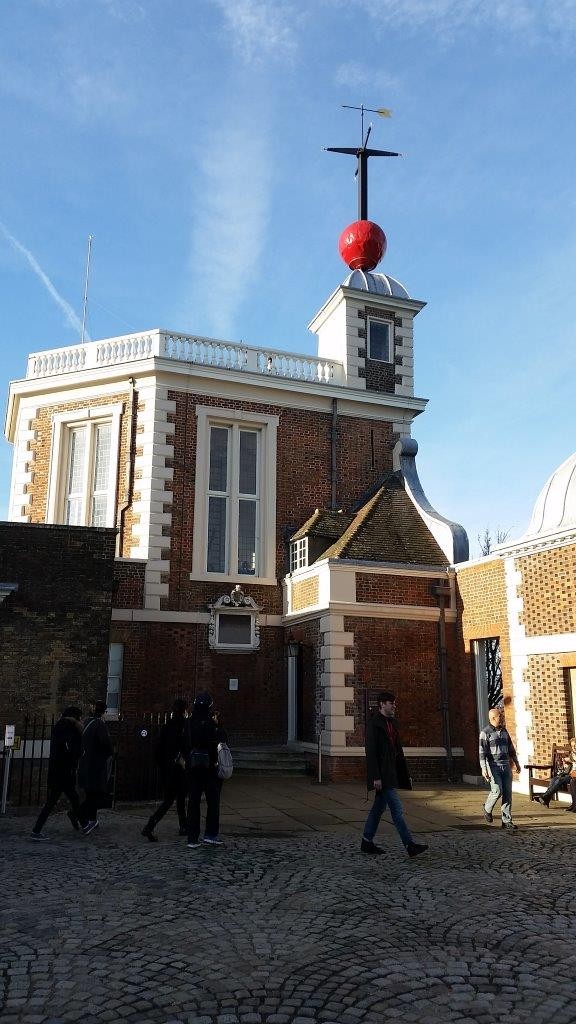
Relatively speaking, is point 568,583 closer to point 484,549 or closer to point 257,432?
point 257,432

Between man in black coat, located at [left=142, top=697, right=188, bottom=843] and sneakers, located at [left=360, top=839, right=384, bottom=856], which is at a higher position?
man in black coat, located at [left=142, top=697, right=188, bottom=843]

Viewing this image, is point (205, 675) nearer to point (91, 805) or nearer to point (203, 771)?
point (91, 805)

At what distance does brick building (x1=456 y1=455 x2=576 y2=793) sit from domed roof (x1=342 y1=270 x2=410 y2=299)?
365 inches

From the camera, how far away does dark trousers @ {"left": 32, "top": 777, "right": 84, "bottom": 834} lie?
9.35 m

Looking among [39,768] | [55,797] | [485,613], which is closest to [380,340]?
[485,613]

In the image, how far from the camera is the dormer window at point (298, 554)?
1828 cm

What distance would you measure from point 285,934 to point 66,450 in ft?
53.4

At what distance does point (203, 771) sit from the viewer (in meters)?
8.81

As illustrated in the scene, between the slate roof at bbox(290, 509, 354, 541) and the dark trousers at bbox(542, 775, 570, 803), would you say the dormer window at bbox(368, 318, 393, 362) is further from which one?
the dark trousers at bbox(542, 775, 570, 803)

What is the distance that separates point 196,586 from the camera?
60.9 ft

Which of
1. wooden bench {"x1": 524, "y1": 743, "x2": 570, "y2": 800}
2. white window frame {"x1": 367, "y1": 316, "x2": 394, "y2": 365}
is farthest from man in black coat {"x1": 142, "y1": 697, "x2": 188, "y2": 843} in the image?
white window frame {"x1": 367, "y1": 316, "x2": 394, "y2": 365}

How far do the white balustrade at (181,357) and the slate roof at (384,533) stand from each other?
3.86 meters

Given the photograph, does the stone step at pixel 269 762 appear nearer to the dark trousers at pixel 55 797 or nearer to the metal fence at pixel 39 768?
the metal fence at pixel 39 768

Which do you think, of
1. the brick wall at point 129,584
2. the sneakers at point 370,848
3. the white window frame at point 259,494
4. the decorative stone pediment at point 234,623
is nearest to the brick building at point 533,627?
the decorative stone pediment at point 234,623
